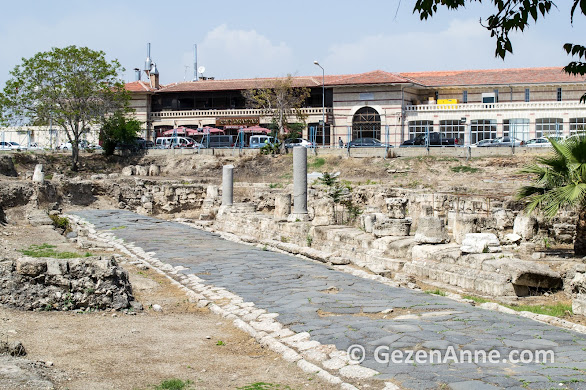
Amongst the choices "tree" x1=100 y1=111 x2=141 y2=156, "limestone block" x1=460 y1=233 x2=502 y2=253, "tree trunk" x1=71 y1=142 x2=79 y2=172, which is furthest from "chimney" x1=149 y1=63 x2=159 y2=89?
"limestone block" x1=460 y1=233 x2=502 y2=253

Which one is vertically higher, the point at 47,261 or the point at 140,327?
the point at 47,261

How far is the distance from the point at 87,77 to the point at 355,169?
1572cm

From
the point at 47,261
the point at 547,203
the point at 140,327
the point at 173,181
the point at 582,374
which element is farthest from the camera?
the point at 173,181

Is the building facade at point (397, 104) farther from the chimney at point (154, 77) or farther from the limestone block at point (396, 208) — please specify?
the limestone block at point (396, 208)

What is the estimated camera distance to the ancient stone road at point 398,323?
18.1ft

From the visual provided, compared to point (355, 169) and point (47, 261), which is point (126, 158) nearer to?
point (355, 169)

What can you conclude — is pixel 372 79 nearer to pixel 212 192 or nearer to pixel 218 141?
pixel 218 141

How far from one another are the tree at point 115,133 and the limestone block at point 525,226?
99.6 feet

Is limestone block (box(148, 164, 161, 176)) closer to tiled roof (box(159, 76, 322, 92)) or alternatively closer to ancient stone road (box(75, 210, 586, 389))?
tiled roof (box(159, 76, 322, 92))

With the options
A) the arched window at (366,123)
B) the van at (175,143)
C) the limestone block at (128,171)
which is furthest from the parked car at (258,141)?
the limestone block at (128,171)

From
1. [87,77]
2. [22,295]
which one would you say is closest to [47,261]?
[22,295]

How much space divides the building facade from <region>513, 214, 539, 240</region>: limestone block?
2345cm

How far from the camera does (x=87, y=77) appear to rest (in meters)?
37.3

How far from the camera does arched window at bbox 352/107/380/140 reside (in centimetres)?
4412
